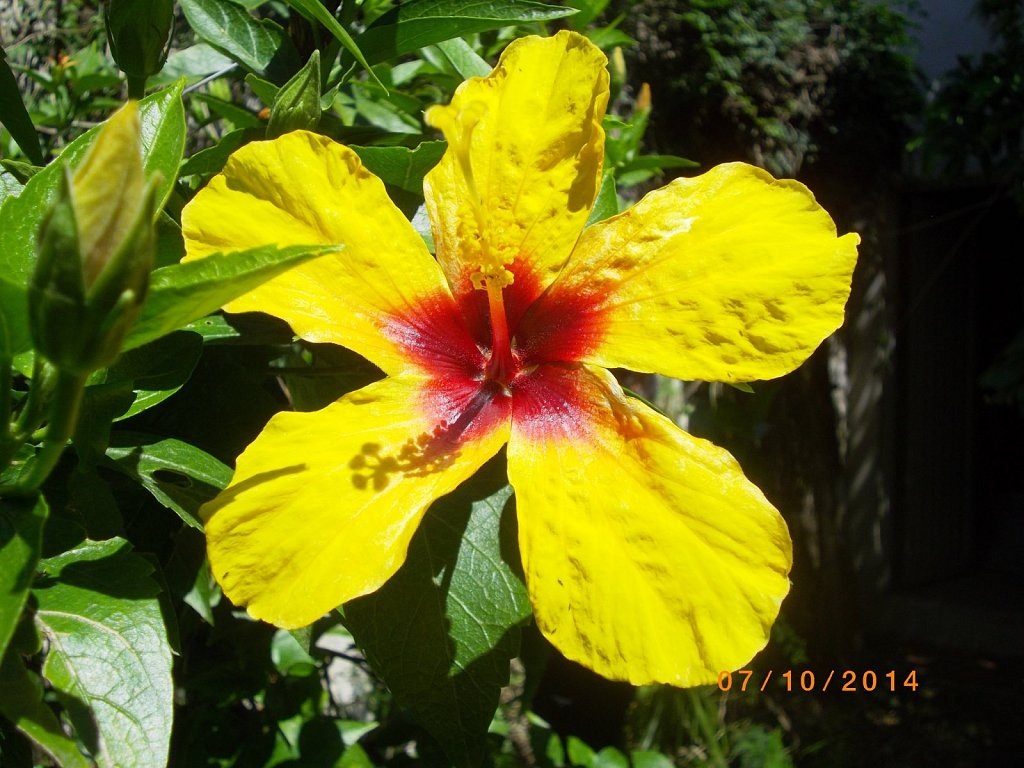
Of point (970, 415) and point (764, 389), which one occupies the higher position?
point (764, 389)

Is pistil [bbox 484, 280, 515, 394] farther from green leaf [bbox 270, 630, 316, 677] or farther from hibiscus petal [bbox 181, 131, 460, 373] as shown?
green leaf [bbox 270, 630, 316, 677]

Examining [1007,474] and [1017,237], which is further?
[1007,474]

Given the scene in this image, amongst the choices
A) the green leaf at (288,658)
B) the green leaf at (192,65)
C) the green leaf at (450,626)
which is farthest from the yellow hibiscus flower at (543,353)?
the green leaf at (288,658)

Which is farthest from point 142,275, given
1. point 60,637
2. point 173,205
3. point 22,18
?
point 22,18

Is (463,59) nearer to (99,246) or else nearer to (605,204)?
(605,204)

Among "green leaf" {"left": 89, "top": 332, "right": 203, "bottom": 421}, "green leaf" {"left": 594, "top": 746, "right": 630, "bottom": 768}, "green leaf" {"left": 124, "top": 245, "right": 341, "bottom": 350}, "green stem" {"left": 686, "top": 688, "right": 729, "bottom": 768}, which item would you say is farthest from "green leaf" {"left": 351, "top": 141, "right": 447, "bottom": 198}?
"green stem" {"left": 686, "top": 688, "right": 729, "bottom": 768}

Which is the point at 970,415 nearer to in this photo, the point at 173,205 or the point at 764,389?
the point at 764,389
